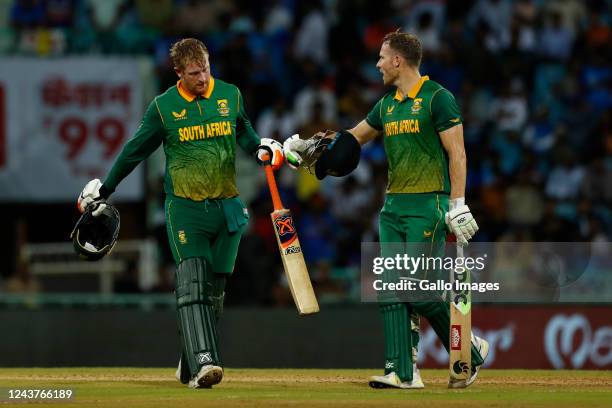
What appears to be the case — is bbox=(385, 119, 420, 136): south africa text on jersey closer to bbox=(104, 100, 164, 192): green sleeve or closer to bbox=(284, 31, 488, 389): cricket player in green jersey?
bbox=(284, 31, 488, 389): cricket player in green jersey

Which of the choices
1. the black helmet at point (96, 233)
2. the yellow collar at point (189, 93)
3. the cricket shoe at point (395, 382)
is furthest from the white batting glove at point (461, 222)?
the black helmet at point (96, 233)

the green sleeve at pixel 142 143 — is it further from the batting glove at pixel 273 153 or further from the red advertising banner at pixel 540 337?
the red advertising banner at pixel 540 337

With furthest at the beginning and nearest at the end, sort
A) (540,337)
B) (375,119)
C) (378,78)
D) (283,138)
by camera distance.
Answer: (378,78) → (283,138) → (540,337) → (375,119)

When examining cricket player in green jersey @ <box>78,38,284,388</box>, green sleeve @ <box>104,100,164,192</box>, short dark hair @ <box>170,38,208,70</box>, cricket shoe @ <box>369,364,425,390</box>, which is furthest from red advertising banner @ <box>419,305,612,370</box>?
short dark hair @ <box>170,38,208,70</box>

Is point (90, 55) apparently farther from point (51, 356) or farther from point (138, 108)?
point (51, 356)

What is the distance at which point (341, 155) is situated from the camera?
1048 centimetres

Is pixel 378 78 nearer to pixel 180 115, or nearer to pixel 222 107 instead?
pixel 222 107

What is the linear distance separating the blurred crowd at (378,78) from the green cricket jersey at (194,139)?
622 centimetres

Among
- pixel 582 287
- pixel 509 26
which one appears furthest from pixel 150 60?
pixel 582 287

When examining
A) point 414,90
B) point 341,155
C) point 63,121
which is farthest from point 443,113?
point 63,121

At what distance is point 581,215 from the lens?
1709 centimetres

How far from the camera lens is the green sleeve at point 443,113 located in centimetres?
981

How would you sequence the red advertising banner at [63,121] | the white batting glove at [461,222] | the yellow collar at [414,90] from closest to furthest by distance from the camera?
the white batting glove at [461,222], the yellow collar at [414,90], the red advertising banner at [63,121]

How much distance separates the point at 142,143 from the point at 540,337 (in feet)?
20.9
